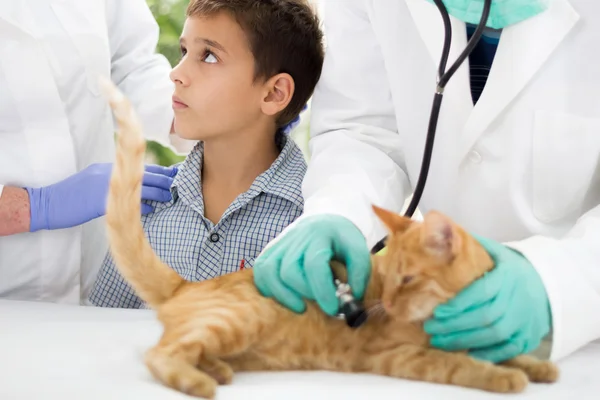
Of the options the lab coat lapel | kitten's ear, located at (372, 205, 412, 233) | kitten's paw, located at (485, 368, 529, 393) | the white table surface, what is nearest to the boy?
the white table surface

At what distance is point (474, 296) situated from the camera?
785mm

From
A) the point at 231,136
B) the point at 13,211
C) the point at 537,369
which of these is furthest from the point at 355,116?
the point at 13,211

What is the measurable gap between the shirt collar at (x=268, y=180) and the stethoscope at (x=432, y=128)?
0.48 m

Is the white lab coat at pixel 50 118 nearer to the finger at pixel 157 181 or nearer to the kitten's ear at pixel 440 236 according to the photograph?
the finger at pixel 157 181

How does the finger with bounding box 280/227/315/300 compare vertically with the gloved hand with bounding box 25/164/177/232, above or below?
above

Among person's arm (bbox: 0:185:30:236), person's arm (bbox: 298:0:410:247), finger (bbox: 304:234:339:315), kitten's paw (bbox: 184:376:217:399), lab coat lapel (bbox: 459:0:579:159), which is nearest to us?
kitten's paw (bbox: 184:376:217:399)

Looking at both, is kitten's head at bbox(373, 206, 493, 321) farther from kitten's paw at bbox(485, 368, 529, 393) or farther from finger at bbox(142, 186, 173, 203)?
finger at bbox(142, 186, 173, 203)

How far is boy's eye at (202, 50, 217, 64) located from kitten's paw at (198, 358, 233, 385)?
2.55 ft

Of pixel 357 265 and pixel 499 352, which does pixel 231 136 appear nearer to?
pixel 357 265

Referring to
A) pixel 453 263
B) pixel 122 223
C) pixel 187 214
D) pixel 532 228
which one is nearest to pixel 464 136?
pixel 532 228

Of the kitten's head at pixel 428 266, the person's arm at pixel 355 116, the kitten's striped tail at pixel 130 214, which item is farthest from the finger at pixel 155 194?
the kitten's head at pixel 428 266

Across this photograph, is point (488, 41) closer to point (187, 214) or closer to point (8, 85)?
point (187, 214)

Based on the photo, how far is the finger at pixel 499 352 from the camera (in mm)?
820

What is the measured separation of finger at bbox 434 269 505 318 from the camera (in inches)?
30.9
